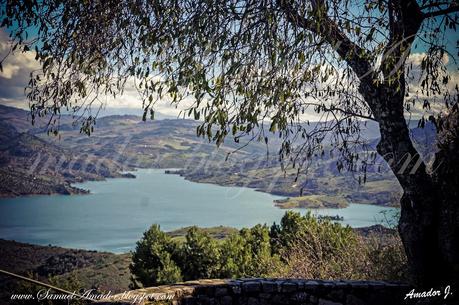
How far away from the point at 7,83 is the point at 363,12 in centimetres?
18739

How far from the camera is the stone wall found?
6398 mm

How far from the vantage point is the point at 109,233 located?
9044cm

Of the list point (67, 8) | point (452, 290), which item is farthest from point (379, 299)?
point (67, 8)

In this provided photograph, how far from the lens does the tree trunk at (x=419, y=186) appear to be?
5.68m

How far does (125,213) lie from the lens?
10619 cm

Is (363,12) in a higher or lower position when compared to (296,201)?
higher

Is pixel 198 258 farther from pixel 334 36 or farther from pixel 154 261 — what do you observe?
pixel 334 36

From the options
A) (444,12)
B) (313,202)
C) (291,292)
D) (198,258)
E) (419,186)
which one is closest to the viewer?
(444,12)

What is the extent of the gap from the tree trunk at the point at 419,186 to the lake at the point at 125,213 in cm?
6827

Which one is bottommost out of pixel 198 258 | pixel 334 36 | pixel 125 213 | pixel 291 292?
pixel 125 213

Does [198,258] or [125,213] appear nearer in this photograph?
[198,258]

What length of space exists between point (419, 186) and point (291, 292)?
8.71 feet

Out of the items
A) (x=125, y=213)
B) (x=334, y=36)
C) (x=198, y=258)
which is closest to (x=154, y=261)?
(x=198, y=258)

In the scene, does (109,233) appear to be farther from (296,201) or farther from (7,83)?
(7,83)
